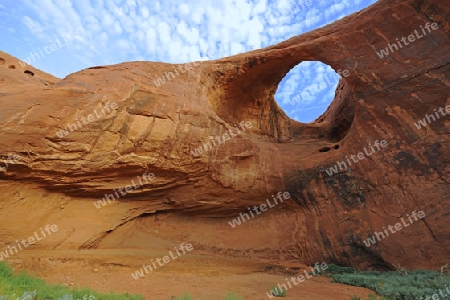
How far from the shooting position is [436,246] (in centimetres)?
910

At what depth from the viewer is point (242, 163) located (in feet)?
39.2

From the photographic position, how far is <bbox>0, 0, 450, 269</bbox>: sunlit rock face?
881cm

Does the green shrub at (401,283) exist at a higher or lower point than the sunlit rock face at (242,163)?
lower

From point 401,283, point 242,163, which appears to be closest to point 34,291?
point 242,163

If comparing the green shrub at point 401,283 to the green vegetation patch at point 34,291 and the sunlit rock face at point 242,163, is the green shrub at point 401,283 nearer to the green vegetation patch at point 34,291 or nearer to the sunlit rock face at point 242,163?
the sunlit rock face at point 242,163

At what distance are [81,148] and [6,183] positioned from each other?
222 cm

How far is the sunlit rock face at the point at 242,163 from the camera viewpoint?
28.9 feet

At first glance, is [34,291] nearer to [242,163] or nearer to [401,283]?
[242,163]

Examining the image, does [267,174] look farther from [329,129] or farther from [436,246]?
[329,129]

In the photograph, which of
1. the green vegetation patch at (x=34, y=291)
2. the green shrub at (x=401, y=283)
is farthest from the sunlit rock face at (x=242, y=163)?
the green vegetation patch at (x=34, y=291)

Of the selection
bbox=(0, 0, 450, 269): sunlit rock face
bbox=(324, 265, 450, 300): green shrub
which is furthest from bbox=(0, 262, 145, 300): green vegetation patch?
bbox=(324, 265, 450, 300): green shrub

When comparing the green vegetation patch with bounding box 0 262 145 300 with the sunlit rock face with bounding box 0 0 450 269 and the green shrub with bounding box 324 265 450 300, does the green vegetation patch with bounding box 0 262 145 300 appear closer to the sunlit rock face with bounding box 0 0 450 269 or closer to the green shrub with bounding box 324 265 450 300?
the sunlit rock face with bounding box 0 0 450 269

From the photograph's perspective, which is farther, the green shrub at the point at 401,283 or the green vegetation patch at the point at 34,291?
the green shrub at the point at 401,283

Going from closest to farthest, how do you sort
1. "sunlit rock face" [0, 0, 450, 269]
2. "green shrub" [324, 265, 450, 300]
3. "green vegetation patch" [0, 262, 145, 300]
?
"green vegetation patch" [0, 262, 145, 300]
"green shrub" [324, 265, 450, 300]
"sunlit rock face" [0, 0, 450, 269]
